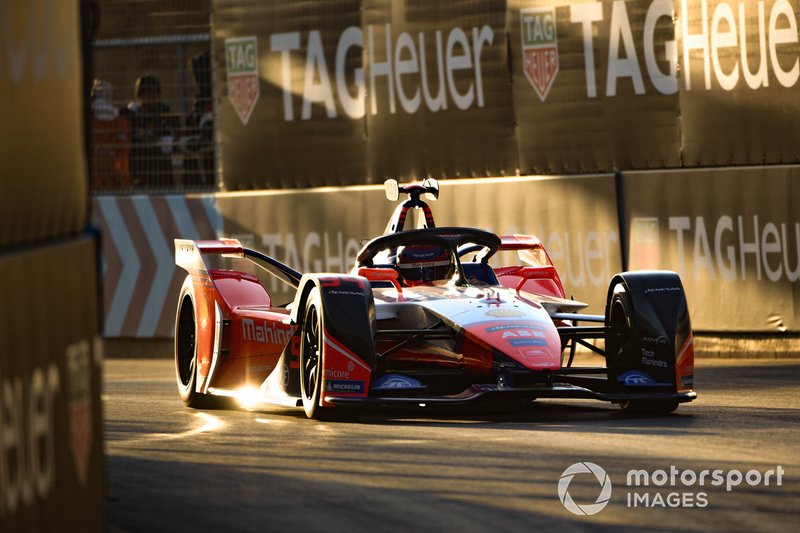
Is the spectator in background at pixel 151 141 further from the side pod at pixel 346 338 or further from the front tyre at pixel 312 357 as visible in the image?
the side pod at pixel 346 338

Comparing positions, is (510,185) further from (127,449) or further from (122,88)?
(127,449)

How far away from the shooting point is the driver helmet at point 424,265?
10812mm

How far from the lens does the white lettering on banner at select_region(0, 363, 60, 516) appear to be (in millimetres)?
4676

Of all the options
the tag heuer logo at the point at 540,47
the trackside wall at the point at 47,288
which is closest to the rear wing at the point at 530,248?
the tag heuer logo at the point at 540,47

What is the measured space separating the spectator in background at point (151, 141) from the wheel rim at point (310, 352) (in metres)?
8.01

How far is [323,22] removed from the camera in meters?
16.7

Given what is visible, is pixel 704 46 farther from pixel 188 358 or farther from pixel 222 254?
pixel 188 358

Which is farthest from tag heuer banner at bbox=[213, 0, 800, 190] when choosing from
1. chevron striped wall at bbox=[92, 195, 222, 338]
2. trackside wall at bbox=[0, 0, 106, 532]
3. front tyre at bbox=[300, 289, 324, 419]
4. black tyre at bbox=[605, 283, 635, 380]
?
trackside wall at bbox=[0, 0, 106, 532]

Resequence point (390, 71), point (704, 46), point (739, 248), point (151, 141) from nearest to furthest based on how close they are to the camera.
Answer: point (739, 248), point (704, 46), point (390, 71), point (151, 141)

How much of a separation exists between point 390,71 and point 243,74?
72.5 inches

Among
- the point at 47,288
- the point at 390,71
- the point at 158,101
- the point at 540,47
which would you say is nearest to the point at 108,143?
the point at 158,101

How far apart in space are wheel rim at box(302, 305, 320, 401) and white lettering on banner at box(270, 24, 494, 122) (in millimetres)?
6593

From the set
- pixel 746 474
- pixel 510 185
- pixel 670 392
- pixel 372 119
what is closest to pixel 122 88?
pixel 372 119

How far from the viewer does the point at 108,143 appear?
17641 millimetres
